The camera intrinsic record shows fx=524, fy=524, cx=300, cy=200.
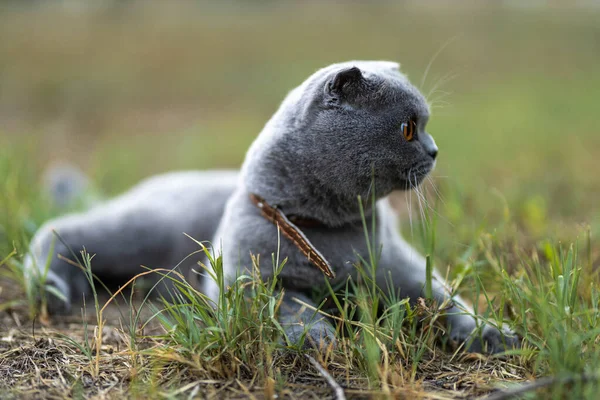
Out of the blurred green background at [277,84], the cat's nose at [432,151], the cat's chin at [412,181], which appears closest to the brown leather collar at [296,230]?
the cat's chin at [412,181]

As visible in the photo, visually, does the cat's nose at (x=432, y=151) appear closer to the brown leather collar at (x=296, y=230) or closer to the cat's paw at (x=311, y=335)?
the brown leather collar at (x=296, y=230)

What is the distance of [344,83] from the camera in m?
1.51

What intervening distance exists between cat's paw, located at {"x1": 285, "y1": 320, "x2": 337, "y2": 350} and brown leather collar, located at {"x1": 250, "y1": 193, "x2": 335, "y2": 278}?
5.8 inches

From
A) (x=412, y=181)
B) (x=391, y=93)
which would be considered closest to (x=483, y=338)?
(x=412, y=181)

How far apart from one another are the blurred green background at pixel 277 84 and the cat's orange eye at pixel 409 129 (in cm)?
69

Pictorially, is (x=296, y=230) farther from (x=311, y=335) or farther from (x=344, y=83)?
(x=344, y=83)

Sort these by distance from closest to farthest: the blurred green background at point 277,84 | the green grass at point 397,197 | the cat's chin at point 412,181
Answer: the green grass at point 397,197
the cat's chin at point 412,181
the blurred green background at point 277,84

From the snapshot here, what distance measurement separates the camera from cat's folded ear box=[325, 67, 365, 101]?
148 centimetres

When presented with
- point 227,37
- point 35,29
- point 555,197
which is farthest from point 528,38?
point 35,29

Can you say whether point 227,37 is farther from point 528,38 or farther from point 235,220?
point 235,220

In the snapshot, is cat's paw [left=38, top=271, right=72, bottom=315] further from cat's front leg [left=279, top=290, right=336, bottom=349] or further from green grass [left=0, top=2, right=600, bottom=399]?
cat's front leg [left=279, top=290, right=336, bottom=349]

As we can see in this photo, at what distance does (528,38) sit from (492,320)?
356 inches

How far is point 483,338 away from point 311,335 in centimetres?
51

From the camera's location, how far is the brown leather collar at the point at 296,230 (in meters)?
1.46
